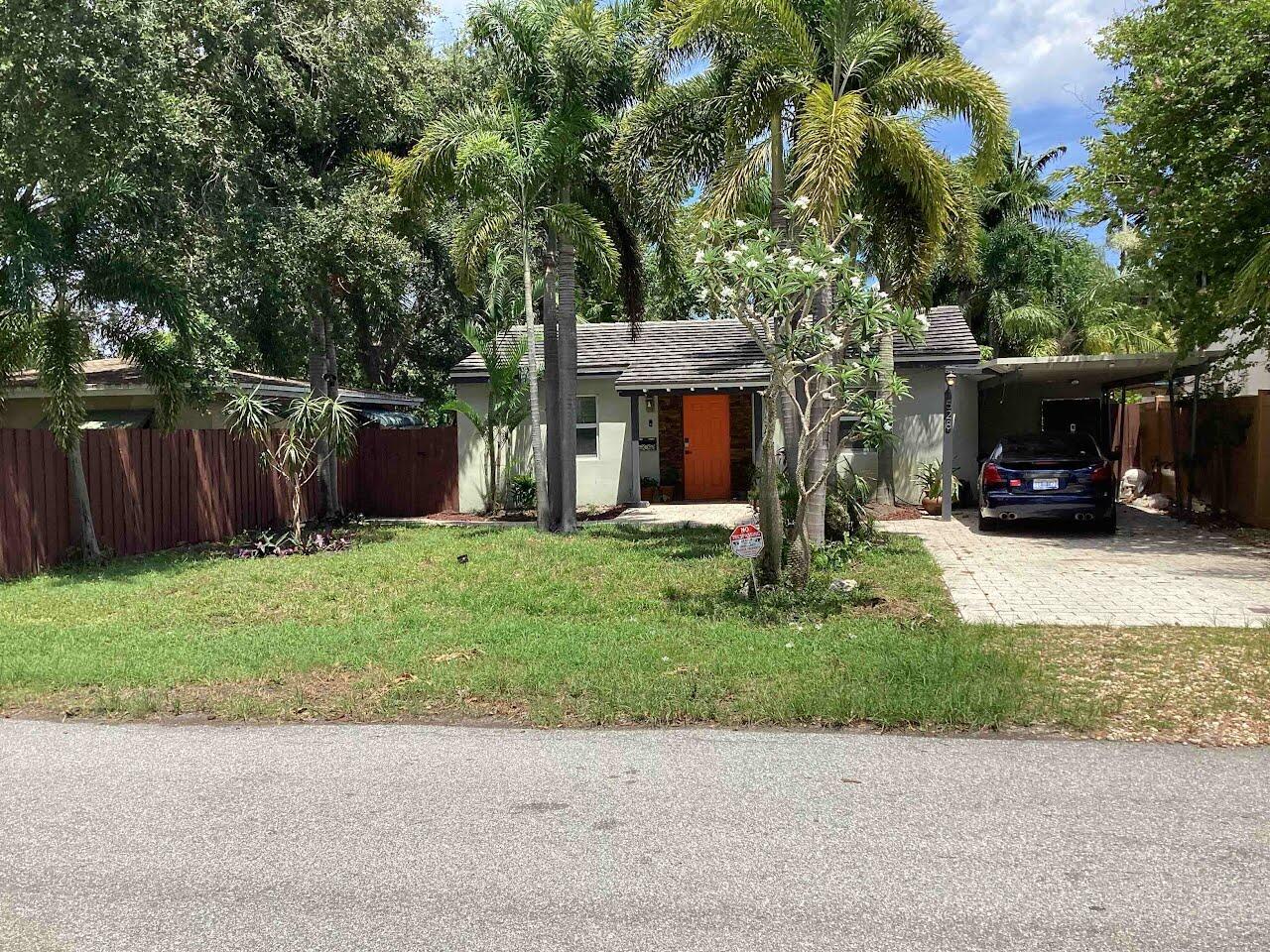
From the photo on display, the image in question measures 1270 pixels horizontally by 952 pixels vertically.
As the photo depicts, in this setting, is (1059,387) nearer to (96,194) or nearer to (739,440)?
(739,440)

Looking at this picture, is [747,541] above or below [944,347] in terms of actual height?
below

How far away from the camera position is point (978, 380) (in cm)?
1927

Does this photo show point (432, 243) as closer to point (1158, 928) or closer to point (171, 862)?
point (171, 862)

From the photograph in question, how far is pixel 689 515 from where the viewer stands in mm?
17641

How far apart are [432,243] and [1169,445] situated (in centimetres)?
1503

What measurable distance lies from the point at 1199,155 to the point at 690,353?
33.5 ft

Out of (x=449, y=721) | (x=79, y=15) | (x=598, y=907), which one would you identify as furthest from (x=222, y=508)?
(x=598, y=907)

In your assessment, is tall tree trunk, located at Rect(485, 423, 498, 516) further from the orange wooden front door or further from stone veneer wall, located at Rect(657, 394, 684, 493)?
the orange wooden front door

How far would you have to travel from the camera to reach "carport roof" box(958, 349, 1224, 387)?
14969 mm

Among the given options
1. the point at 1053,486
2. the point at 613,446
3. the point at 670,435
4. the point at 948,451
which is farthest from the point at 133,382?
the point at 1053,486

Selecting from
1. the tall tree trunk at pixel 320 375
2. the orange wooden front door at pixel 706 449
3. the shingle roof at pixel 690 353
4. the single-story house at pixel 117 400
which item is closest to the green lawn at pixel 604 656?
the tall tree trunk at pixel 320 375

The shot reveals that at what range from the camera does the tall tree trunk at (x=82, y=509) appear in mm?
12039

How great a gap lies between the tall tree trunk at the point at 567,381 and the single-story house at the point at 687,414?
3.79 metres

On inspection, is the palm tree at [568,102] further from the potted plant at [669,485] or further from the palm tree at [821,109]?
the potted plant at [669,485]
